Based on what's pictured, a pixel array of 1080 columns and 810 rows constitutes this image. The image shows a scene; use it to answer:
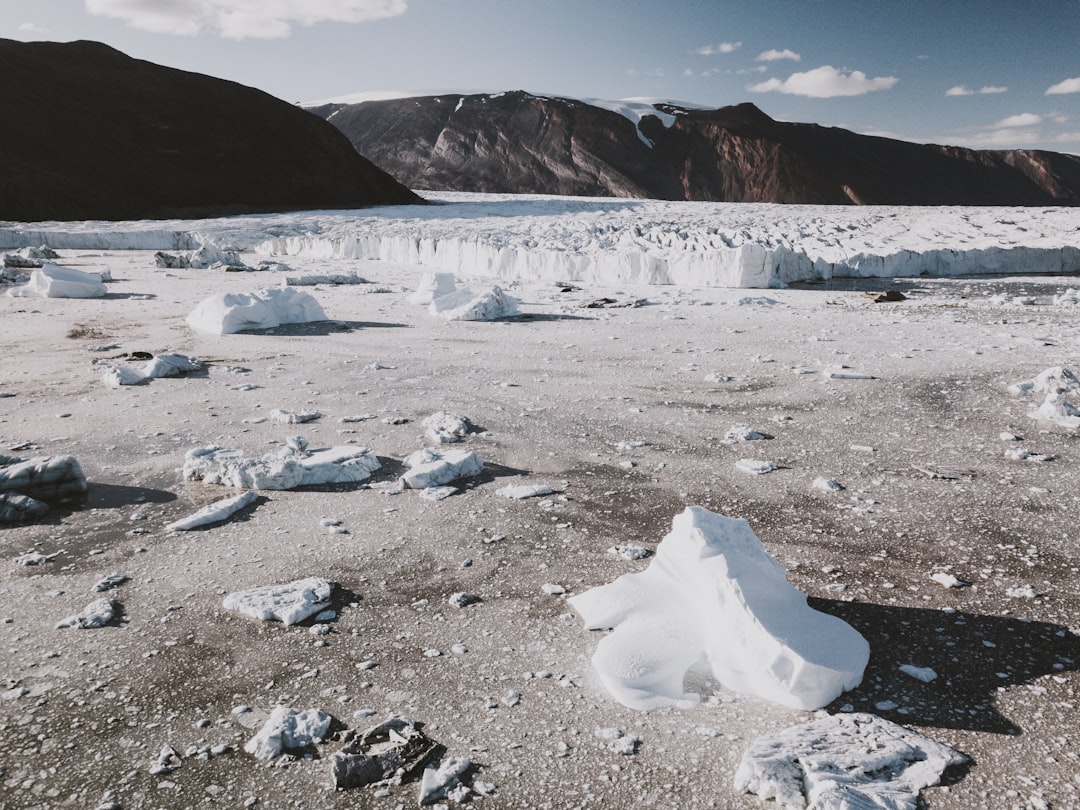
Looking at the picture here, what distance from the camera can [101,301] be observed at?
32.3ft

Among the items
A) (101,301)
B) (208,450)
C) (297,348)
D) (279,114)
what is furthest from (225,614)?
(279,114)

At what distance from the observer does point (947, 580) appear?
2652 millimetres

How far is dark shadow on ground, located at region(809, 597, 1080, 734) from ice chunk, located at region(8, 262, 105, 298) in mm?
11095

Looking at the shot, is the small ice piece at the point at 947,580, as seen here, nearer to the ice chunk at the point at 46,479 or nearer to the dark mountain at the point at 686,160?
the ice chunk at the point at 46,479

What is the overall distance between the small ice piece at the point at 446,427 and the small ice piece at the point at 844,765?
2774 millimetres

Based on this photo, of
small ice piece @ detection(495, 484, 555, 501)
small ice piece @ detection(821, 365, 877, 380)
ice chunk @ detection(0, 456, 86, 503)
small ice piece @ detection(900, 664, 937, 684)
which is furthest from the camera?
small ice piece @ detection(821, 365, 877, 380)

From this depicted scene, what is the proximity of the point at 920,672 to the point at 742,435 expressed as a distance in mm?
2261

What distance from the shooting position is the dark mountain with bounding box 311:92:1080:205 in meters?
58.3

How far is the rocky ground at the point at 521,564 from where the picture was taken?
1823mm

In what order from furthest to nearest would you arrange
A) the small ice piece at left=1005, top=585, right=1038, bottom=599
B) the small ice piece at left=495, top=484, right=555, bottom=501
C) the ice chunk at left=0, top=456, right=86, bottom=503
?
1. the small ice piece at left=495, top=484, right=555, bottom=501
2. the ice chunk at left=0, top=456, right=86, bottom=503
3. the small ice piece at left=1005, top=585, right=1038, bottom=599

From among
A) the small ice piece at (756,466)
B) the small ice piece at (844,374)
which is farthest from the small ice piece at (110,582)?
the small ice piece at (844,374)

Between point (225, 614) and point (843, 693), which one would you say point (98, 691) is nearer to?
point (225, 614)

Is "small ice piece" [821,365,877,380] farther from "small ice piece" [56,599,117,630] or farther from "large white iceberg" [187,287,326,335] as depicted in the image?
"large white iceberg" [187,287,326,335]

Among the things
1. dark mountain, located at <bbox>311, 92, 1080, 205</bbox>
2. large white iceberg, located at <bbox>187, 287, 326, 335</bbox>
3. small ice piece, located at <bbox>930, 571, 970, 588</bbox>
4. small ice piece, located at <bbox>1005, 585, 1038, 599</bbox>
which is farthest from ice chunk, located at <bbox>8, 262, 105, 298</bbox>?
dark mountain, located at <bbox>311, 92, 1080, 205</bbox>
